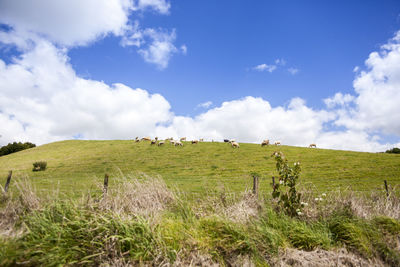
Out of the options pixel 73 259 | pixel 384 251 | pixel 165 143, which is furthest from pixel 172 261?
pixel 165 143

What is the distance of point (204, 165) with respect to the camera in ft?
117

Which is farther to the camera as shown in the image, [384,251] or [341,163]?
[341,163]

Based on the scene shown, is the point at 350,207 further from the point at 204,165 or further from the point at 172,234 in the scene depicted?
the point at 204,165

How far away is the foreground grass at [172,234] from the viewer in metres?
4.91

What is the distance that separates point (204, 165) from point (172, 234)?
99.4 ft

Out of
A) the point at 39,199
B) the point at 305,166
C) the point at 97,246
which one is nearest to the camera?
the point at 97,246

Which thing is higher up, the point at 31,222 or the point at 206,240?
the point at 31,222

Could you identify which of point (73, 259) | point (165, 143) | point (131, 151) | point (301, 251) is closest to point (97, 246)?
point (73, 259)

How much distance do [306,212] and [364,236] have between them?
5.34 ft

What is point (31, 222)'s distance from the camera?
549 cm

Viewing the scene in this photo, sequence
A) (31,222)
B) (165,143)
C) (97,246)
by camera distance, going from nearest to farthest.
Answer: (97,246), (31,222), (165,143)

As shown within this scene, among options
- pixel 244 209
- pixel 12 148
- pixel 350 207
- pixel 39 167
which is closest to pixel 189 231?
pixel 244 209

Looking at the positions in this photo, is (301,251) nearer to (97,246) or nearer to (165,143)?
(97,246)

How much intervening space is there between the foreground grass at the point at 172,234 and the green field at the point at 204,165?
13.6m
